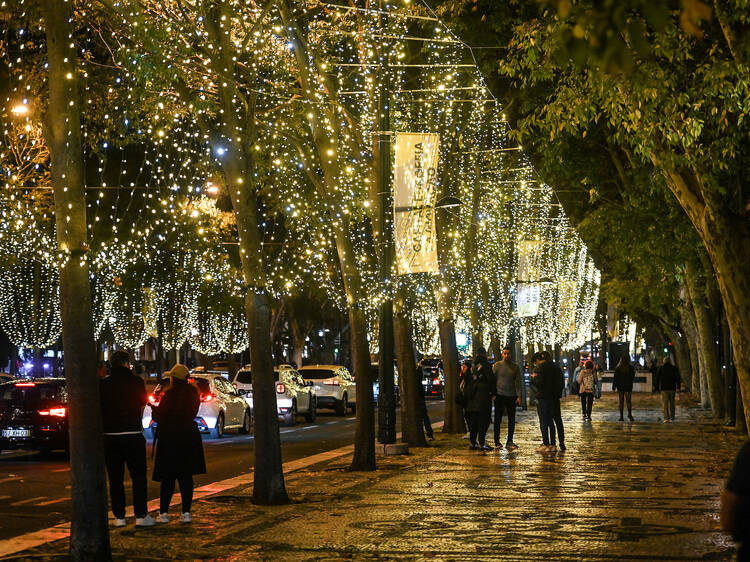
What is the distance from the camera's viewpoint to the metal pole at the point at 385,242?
63.4 feet

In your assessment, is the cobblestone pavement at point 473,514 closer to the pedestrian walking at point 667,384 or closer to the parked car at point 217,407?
the parked car at point 217,407

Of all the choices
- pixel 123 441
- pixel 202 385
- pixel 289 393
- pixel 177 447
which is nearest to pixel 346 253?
pixel 177 447

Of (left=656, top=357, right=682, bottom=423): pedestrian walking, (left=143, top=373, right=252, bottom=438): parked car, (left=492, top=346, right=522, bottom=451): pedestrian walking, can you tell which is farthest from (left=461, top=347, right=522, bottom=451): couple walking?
(left=656, top=357, right=682, bottom=423): pedestrian walking

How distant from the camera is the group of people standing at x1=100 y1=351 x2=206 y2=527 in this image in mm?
12094

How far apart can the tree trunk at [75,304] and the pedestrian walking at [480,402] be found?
13.2 metres

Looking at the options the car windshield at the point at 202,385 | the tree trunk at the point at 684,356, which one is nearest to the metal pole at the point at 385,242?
the car windshield at the point at 202,385

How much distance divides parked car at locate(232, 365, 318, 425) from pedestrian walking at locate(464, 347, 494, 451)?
449 inches

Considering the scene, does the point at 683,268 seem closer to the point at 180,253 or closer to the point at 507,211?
the point at 507,211

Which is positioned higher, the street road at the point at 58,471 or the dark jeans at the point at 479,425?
the dark jeans at the point at 479,425

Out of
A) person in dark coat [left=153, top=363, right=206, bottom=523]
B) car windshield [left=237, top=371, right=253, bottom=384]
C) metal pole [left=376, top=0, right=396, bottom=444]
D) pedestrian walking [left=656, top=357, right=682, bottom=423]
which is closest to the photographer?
person in dark coat [left=153, top=363, right=206, bottom=523]

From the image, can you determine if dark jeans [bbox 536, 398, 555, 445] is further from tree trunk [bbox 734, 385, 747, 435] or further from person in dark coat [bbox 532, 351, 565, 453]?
tree trunk [bbox 734, 385, 747, 435]

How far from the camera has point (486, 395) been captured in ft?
72.8

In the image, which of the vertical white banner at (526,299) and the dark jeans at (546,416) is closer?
the dark jeans at (546,416)

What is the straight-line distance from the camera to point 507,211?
34906 millimetres
